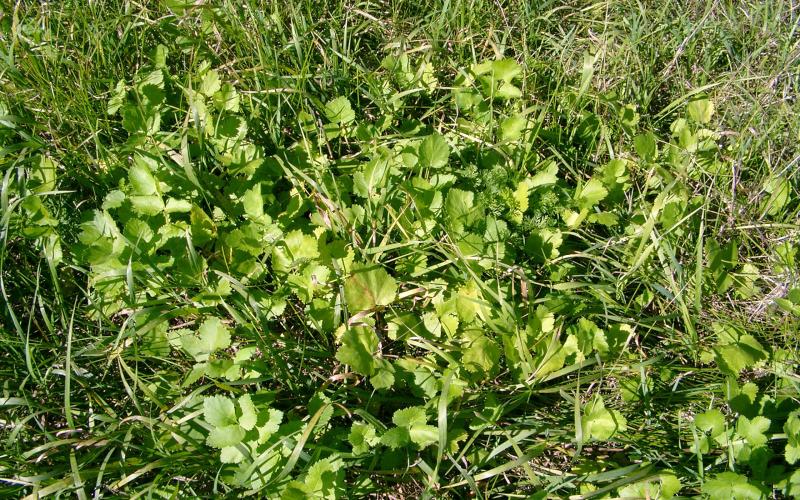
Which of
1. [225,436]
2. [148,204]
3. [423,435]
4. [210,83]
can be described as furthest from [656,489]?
[210,83]

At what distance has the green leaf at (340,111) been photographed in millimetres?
2463

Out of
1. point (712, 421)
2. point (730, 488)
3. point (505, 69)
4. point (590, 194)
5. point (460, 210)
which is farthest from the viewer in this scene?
point (505, 69)

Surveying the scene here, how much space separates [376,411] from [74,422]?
36.0 inches

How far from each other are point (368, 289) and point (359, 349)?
8.4 inches

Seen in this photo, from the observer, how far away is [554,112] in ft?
8.32

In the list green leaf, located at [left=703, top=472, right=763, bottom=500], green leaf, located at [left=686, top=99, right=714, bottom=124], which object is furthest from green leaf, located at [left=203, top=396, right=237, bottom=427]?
green leaf, located at [left=686, top=99, right=714, bottom=124]

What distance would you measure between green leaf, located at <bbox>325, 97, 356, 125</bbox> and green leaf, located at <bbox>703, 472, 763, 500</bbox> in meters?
1.65

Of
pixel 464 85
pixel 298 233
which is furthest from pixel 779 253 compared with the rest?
pixel 298 233

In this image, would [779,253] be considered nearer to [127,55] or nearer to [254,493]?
[254,493]

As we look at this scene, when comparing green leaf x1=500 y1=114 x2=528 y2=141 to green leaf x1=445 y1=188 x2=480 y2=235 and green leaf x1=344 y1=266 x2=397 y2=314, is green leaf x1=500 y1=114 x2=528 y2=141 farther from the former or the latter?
green leaf x1=344 y1=266 x2=397 y2=314

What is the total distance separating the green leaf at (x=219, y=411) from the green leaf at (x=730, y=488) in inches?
51.8

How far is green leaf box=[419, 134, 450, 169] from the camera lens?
2.26 metres

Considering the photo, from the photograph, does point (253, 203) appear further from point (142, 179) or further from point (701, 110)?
point (701, 110)

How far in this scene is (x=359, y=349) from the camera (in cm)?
197
